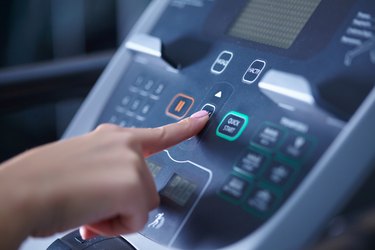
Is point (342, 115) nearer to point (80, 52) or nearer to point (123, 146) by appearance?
point (123, 146)

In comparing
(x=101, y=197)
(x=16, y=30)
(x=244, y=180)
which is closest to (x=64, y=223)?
(x=101, y=197)

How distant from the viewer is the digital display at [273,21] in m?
0.71

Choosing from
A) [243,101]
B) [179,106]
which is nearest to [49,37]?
[179,106]

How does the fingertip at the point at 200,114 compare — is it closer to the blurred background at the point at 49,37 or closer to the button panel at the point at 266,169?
the button panel at the point at 266,169

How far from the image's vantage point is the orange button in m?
0.77

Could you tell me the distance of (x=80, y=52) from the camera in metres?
1.98

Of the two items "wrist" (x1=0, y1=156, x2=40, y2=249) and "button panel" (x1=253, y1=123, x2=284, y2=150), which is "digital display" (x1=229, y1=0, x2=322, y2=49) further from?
"wrist" (x1=0, y1=156, x2=40, y2=249)

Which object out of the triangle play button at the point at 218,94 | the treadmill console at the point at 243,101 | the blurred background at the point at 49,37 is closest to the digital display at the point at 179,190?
the treadmill console at the point at 243,101

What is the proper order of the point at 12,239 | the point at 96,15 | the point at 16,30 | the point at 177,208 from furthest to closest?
the point at 96,15, the point at 16,30, the point at 177,208, the point at 12,239

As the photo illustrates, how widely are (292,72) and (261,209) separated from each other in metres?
0.17

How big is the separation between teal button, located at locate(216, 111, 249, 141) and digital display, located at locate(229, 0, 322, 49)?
11 cm

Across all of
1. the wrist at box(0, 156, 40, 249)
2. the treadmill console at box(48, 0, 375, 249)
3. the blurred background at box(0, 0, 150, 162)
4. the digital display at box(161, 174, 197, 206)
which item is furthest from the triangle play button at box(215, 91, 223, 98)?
the blurred background at box(0, 0, 150, 162)

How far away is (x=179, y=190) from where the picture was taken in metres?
0.70

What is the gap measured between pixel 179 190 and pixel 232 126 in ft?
0.34
